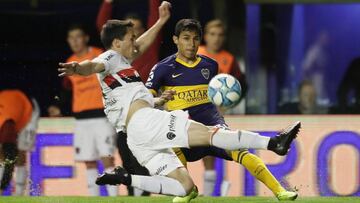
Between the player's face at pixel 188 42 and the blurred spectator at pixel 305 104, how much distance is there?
8.99 ft

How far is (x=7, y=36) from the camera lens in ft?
43.2

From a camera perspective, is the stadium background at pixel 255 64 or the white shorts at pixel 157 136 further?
the stadium background at pixel 255 64

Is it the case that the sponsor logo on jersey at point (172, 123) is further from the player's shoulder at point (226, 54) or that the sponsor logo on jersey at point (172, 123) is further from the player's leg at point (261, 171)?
the player's shoulder at point (226, 54)

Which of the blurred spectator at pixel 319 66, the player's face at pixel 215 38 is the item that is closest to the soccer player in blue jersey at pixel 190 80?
the player's face at pixel 215 38

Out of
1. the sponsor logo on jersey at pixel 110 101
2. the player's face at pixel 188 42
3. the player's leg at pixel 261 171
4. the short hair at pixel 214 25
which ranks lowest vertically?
the player's leg at pixel 261 171

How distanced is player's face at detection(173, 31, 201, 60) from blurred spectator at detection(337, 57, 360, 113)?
294cm

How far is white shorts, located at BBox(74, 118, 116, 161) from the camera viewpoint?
42.4 ft

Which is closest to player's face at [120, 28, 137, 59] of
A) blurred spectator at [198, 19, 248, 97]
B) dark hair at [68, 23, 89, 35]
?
blurred spectator at [198, 19, 248, 97]

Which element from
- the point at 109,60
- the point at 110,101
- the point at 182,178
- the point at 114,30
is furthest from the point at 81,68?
the point at 182,178

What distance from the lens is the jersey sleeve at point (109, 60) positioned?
9000 mm

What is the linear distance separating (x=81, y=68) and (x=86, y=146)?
175 inches

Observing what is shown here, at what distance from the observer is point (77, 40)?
13133mm

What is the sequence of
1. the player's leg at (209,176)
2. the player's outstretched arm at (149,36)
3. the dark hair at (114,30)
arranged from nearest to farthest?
the dark hair at (114,30), the player's outstretched arm at (149,36), the player's leg at (209,176)

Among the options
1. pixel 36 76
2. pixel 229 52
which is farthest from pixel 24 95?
pixel 229 52
